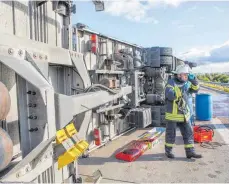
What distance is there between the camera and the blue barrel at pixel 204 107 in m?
7.67

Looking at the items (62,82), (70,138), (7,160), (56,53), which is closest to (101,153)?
(62,82)

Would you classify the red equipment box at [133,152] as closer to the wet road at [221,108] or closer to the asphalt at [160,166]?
the asphalt at [160,166]

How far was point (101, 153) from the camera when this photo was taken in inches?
185

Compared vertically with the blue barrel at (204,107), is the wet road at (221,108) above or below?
below

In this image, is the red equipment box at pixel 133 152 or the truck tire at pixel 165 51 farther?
→ the truck tire at pixel 165 51

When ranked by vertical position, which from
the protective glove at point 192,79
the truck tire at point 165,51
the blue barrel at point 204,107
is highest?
the truck tire at point 165,51

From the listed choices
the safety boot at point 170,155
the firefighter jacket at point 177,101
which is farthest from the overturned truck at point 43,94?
the safety boot at point 170,155

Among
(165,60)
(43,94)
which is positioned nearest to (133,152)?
(43,94)

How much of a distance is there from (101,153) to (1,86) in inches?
141

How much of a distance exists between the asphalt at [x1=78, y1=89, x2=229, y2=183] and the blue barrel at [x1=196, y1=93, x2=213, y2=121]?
8.73 ft

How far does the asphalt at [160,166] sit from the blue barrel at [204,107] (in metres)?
2.66

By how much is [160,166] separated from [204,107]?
4472 millimetres

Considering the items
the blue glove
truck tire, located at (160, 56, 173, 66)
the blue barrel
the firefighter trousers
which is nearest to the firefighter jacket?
the firefighter trousers

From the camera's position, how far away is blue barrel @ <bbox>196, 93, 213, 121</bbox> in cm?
767
